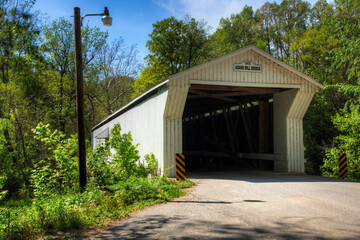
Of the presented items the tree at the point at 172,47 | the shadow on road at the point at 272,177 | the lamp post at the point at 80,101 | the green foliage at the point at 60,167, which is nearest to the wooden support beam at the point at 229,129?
the shadow on road at the point at 272,177

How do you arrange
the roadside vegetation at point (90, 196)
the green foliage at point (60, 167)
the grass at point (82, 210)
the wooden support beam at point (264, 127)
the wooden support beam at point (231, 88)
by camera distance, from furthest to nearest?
the wooden support beam at point (264, 127)
the wooden support beam at point (231, 88)
the green foliage at point (60, 167)
the roadside vegetation at point (90, 196)
the grass at point (82, 210)

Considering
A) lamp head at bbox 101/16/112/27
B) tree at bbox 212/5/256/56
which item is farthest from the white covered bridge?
tree at bbox 212/5/256/56

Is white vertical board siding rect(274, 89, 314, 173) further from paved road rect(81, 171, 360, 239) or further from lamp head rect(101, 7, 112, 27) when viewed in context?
lamp head rect(101, 7, 112, 27)

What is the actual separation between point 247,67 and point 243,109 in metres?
4.26

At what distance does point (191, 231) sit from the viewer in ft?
15.9

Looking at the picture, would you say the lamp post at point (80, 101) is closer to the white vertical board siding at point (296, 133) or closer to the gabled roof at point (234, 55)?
the gabled roof at point (234, 55)

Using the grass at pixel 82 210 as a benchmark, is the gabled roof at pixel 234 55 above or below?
above

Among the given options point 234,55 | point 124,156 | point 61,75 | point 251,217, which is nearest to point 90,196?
point 251,217

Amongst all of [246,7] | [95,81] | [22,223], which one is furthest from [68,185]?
[246,7]

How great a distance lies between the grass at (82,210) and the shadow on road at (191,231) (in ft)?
2.28

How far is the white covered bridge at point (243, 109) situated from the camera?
11.1m

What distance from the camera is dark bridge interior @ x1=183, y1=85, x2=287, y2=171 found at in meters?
14.3

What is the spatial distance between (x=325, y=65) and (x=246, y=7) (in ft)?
59.4

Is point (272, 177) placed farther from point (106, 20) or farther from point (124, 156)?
point (106, 20)
